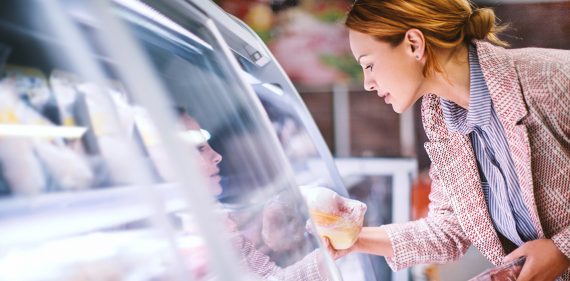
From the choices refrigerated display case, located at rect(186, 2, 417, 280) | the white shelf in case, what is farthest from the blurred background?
the white shelf in case

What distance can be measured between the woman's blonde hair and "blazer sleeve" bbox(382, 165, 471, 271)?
0.44 metres

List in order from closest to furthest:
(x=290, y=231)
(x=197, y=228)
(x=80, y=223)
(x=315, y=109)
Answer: (x=197, y=228) < (x=80, y=223) < (x=290, y=231) < (x=315, y=109)

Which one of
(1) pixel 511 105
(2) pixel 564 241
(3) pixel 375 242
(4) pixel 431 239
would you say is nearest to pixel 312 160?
(3) pixel 375 242

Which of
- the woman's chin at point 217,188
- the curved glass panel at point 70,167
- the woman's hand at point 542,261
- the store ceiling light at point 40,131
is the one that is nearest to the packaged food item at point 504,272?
the woman's hand at point 542,261

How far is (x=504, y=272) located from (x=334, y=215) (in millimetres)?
456

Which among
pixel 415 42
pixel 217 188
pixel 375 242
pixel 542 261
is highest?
pixel 415 42

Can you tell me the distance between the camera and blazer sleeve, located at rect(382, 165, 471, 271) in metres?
1.56

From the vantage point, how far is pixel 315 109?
1.87 meters

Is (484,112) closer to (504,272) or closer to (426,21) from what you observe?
(426,21)

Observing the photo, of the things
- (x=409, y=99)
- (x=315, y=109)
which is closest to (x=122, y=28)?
(x=409, y=99)

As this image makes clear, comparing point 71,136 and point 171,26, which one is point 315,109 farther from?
point 71,136

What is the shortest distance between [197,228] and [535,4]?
152cm

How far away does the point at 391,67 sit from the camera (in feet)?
4.49

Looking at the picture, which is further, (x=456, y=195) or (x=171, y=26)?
(x=456, y=195)
